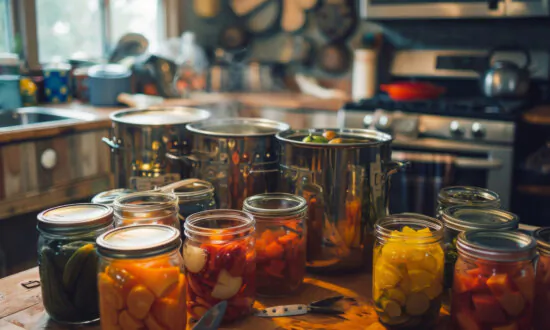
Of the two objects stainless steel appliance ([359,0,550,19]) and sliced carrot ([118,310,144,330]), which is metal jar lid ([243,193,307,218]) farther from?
stainless steel appliance ([359,0,550,19])

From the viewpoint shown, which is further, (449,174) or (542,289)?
(449,174)

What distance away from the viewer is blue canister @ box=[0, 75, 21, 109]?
8.25 feet

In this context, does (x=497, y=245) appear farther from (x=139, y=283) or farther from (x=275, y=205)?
(x=139, y=283)

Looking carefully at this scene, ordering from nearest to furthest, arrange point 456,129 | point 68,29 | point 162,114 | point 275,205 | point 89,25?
point 275,205
point 162,114
point 456,129
point 68,29
point 89,25

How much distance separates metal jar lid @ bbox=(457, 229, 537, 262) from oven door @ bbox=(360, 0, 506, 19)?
223cm

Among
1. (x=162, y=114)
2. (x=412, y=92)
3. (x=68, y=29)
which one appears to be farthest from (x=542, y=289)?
(x=68, y=29)

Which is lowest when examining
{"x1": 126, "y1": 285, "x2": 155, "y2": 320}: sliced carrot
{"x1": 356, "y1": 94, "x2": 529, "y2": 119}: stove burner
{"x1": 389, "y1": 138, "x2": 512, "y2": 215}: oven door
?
{"x1": 389, "y1": 138, "x2": 512, "y2": 215}: oven door

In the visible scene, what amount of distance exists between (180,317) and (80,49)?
2.86m

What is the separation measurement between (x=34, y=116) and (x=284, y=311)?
210 cm

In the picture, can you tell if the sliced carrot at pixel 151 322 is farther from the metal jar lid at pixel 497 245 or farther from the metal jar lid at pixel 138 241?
the metal jar lid at pixel 497 245

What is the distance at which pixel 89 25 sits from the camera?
3.28 meters

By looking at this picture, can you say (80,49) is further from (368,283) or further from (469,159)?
(368,283)

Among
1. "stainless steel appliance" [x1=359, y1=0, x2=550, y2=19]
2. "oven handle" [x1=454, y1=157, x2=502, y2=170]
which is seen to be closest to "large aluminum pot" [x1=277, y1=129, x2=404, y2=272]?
"oven handle" [x1=454, y1=157, x2=502, y2=170]

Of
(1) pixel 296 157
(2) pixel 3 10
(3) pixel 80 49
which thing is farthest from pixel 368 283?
(3) pixel 80 49
